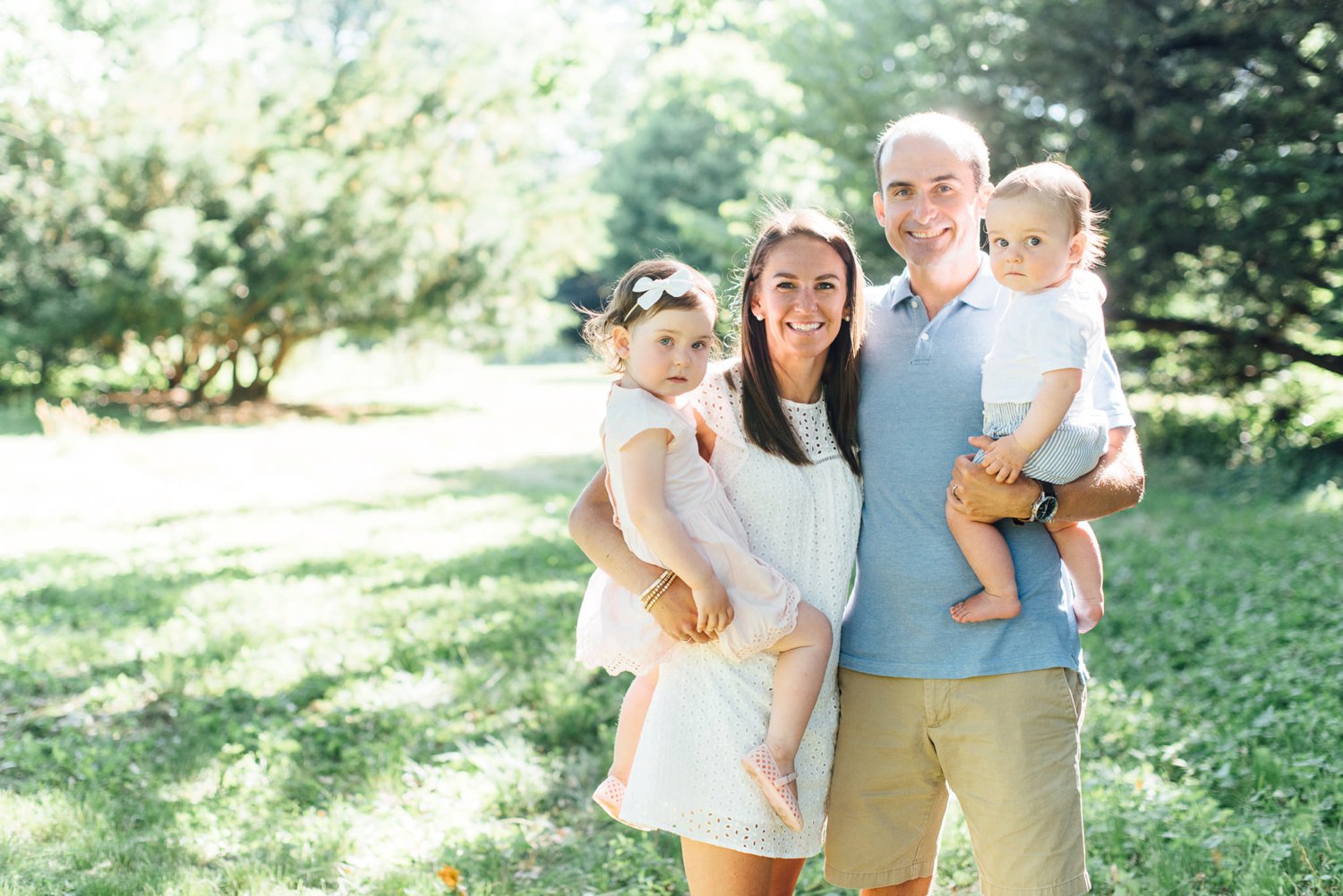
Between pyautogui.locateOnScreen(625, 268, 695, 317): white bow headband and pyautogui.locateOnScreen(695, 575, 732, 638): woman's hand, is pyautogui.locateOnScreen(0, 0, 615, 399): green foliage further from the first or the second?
pyautogui.locateOnScreen(695, 575, 732, 638): woman's hand

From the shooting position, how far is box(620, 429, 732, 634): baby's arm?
231cm

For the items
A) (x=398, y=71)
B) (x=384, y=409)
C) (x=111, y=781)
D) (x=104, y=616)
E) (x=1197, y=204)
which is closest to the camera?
(x=111, y=781)

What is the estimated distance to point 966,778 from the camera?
2.37 meters

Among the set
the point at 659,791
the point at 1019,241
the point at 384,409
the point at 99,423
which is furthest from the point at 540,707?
the point at 384,409

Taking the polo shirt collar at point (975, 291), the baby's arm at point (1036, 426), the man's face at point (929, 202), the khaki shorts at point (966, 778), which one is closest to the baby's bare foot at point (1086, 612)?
the khaki shorts at point (966, 778)

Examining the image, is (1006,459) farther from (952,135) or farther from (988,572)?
(952,135)

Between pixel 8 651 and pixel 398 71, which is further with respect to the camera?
pixel 398 71

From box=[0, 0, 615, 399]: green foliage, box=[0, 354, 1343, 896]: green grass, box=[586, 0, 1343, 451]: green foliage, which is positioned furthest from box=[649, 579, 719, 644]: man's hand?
box=[0, 0, 615, 399]: green foliage

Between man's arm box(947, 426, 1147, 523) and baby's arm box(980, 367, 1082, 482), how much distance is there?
3 centimetres

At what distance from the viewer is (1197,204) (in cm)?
957

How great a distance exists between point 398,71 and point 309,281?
172 inches

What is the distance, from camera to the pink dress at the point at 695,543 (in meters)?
2.35

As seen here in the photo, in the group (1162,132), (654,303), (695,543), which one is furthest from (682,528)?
(1162,132)

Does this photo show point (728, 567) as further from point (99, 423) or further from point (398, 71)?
point (398, 71)
